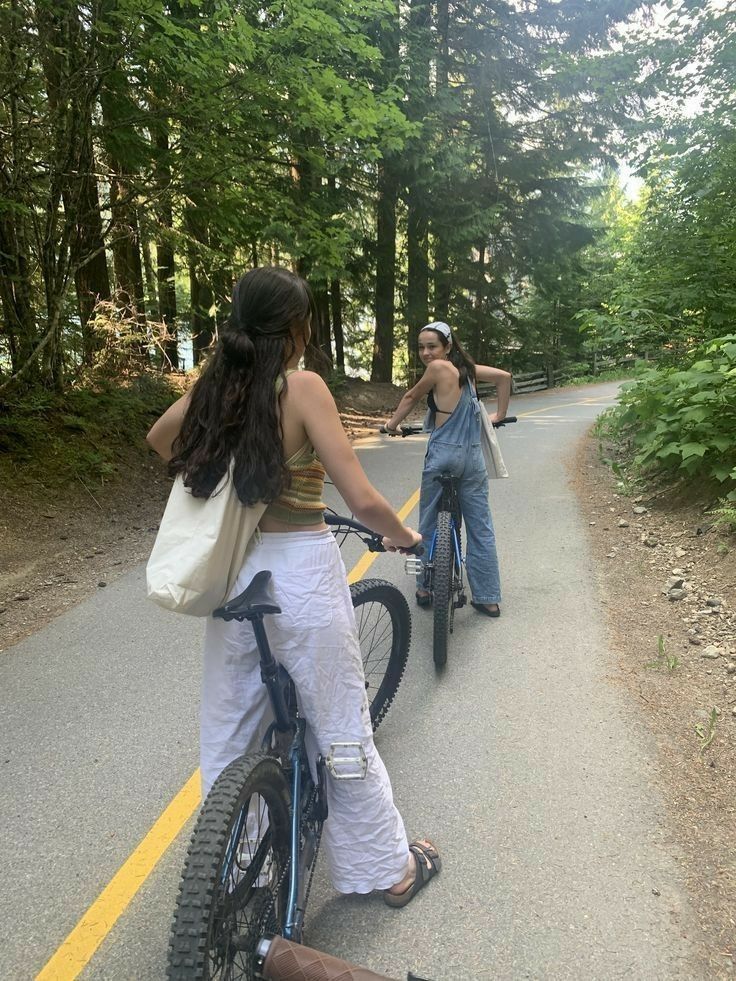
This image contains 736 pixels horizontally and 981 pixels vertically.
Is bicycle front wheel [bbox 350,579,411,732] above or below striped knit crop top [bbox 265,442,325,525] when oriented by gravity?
below

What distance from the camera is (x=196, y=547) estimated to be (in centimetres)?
185

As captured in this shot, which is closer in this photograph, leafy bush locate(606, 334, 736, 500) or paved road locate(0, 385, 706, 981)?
paved road locate(0, 385, 706, 981)

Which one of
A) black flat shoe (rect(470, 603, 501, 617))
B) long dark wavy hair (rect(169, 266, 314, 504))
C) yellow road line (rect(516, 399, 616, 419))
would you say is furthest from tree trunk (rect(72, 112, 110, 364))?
yellow road line (rect(516, 399, 616, 419))

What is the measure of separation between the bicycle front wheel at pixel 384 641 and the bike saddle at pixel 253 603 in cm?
126

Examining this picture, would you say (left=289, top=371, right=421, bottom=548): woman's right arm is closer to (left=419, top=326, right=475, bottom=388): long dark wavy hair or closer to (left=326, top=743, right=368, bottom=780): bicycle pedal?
(left=326, top=743, right=368, bottom=780): bicycle pedal

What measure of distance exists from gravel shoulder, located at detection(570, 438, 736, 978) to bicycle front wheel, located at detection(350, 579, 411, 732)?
1.32 m

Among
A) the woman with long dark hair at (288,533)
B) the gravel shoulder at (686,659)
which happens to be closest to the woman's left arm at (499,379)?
the gravel shoulder at (686,659)

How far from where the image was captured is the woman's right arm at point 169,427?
199 centimetres

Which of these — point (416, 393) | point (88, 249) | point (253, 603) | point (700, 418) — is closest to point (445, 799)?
point (253, 603)

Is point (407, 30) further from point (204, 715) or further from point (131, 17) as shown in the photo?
point (204, 715)

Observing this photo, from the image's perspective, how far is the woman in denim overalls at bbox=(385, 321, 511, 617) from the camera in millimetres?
4543

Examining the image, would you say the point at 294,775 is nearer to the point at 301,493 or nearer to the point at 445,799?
the point at 301,493

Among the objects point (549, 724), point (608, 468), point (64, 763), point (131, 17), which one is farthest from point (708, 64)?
point (64, 763)

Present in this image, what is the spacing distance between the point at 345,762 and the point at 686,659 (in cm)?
295
